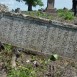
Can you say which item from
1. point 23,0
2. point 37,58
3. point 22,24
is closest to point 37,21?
point 22,24

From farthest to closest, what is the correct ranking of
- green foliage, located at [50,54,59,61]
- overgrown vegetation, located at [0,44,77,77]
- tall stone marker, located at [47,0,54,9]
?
tall stone marker, located at [47,0,54,9], green foliage, located at [50,54,59,61], overgrown vegetation, located at [0,44,77,77]

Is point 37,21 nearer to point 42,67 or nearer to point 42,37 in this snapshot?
point 42,37

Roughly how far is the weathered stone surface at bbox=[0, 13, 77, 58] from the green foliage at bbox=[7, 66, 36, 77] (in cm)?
170

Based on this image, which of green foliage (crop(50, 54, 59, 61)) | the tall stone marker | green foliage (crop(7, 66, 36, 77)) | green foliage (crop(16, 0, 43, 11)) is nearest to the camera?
green foliage (crop(7, 66, 36, 77))

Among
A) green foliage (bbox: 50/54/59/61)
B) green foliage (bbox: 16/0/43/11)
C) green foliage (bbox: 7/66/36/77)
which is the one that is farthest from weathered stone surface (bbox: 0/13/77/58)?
green foliage (bbox: 16/0/43/11)

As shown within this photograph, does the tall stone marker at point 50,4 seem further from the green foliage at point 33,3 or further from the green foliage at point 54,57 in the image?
the green foliage at point 54,57

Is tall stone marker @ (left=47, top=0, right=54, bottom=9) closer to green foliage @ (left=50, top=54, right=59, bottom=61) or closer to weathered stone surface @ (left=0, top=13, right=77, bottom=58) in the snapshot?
weathered stone surface @ (left=0, top=13, right=77, bottom=58)

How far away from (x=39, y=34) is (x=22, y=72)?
7.21 feet

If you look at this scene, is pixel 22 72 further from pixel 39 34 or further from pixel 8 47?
pixel 39 34

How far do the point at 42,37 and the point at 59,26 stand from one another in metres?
0.63

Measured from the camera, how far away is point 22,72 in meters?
9.36

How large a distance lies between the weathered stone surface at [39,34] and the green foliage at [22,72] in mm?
1695

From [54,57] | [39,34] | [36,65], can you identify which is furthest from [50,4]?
[36,65]

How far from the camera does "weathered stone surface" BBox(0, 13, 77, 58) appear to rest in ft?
36.1
